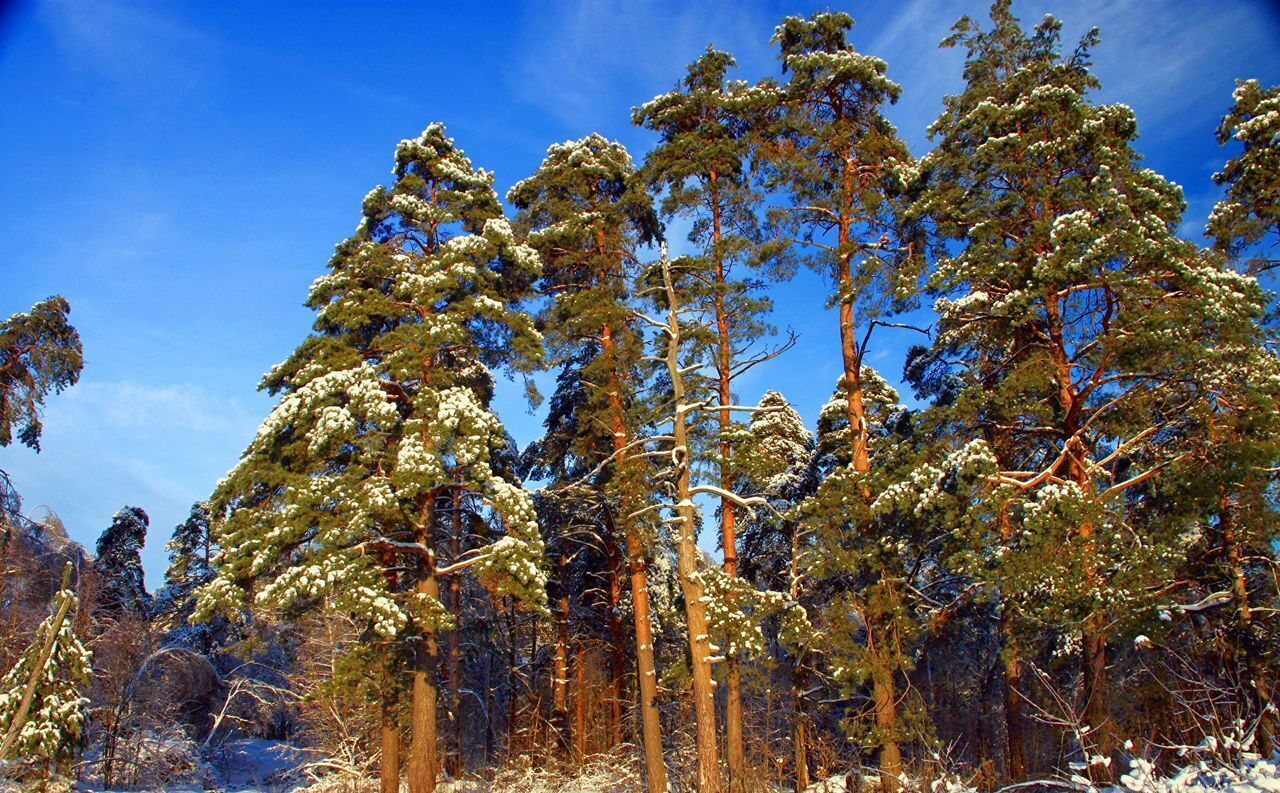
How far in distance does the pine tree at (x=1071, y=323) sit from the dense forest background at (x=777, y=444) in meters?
0.07

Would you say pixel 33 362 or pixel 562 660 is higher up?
pixel 33 362

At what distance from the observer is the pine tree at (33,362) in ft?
71.4

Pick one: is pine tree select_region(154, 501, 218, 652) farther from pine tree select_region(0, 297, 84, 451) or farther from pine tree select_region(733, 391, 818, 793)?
pine tree select_region(733, 391, 818, 793)

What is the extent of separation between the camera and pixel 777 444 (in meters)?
22.0

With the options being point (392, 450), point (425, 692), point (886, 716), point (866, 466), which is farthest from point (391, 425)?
point (886, 716)

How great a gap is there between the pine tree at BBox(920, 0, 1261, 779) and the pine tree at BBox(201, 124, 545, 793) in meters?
8.63

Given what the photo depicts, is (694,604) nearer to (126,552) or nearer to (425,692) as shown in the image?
(425,692)

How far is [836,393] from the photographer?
2519 cm

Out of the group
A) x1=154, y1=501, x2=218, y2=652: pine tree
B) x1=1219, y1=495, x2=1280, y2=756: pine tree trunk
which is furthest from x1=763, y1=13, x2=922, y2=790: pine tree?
x1=154, y1=501, x2=218, y2=652: pine tree

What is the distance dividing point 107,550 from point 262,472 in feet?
82.9

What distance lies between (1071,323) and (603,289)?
9238 mm

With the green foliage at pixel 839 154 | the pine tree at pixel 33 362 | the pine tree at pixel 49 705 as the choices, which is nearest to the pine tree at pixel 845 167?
the green foliage at pixel 839 154

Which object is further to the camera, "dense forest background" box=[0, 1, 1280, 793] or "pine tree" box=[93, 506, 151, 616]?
"pine tree" box=[93, 506, 151, 616]

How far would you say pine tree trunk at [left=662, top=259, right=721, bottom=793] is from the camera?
42.8 ft
